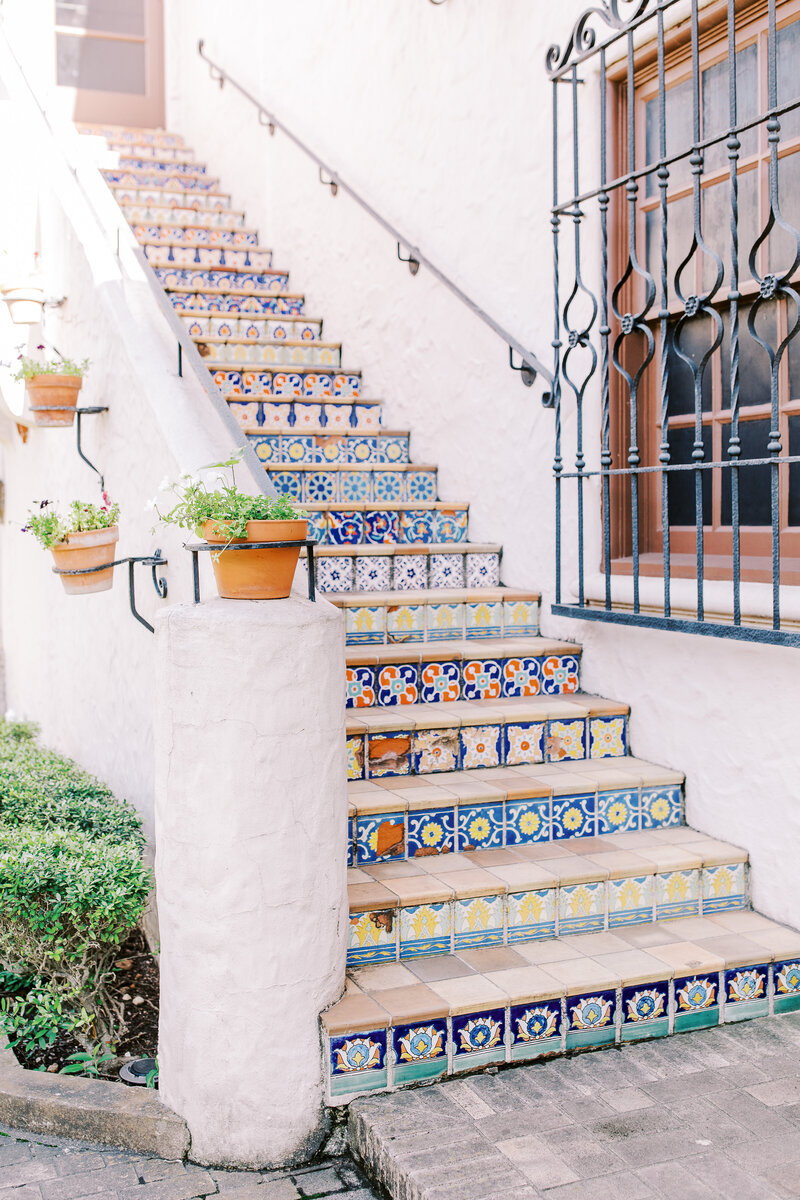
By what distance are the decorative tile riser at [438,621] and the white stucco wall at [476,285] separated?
0.12m

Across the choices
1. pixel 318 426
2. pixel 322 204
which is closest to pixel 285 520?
pixel 318 426

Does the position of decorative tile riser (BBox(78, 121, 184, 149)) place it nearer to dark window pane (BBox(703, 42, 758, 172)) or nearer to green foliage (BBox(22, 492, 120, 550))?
green foliage (BBox(22, 492, 120, 550))

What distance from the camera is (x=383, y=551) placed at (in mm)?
4363

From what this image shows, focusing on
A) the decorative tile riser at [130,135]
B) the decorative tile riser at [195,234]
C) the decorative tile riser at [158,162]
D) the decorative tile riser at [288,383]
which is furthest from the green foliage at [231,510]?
the decorative tile riser at [130,135]

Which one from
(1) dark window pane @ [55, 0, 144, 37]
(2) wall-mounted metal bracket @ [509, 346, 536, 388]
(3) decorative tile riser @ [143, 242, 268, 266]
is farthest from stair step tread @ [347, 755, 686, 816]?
(1) dark window pane @ [55, 0, 144, 37]

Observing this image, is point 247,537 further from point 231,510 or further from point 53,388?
point 53,388

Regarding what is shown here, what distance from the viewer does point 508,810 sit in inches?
132

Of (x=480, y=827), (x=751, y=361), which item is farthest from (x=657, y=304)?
(x=480, y=827)

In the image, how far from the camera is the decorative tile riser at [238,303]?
6168 millimetres

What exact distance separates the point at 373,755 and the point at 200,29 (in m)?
7.81

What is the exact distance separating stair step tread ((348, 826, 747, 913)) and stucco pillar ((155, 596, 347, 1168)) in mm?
358

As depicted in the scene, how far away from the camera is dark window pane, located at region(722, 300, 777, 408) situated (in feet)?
11.2

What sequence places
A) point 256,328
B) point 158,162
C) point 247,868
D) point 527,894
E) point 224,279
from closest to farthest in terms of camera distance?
point 247,868
point 527,894
point 256,328
point 224,279
point 158,162

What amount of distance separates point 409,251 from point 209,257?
208 cm
